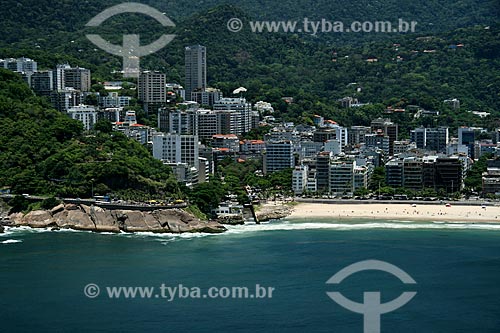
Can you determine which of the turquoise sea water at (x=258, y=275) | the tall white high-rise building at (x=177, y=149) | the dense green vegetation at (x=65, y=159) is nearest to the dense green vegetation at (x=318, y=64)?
the tall white high-rise building at (x=177, y=149)

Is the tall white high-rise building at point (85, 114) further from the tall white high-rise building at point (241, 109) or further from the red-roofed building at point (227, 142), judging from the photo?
the tall white high-rise building at point (241, 109)

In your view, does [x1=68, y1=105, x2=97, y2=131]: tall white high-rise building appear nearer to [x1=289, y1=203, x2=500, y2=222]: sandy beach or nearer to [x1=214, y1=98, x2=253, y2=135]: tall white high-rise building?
[x1=214, y1=98, x2=253, y2=135]: tall white high-rise building

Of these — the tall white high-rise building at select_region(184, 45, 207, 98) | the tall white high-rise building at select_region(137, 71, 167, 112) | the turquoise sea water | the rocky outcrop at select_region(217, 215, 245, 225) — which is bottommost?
the turquoise sea water

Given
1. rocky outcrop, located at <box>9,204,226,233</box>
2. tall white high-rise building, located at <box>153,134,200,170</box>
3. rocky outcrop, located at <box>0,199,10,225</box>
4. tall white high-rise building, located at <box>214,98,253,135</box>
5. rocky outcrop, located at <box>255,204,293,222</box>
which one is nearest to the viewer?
rocky outcrop, located at <box>9,204,226,233</box>

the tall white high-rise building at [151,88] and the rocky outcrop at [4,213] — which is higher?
the tall white high-rise building at [151,88]

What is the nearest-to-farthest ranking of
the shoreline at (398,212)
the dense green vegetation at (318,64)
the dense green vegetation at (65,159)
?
the dense green vegetation at (65,159)
the shoreline at (398,212)
the dense green vegetation at (318,64)

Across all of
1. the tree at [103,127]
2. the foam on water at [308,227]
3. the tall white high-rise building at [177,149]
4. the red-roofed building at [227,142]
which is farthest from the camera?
the red-roofed building at [227,142]

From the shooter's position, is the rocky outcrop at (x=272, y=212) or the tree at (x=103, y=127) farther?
the tree at (x=103, y=127)

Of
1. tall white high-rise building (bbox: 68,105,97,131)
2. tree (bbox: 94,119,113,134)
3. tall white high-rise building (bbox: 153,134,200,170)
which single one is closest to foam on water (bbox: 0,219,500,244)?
tall white high-rise building (bbox: 153,134,200,170)
